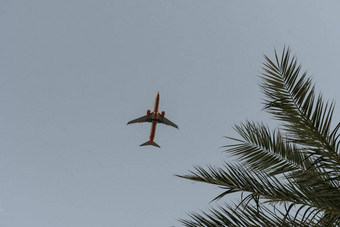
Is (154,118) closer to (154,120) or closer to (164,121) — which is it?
(154,120)

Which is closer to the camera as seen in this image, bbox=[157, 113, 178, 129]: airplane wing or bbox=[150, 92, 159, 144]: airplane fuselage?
bbox=[150, 92, 159, 144]: airplane fuselage

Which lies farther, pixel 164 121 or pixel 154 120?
pixel 164 121

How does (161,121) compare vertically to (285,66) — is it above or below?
above

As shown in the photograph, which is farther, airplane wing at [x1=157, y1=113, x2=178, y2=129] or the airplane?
airplane wing at [x1=157, y1=113, x2=178, y2=129]

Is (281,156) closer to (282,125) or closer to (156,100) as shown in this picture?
(282,125)

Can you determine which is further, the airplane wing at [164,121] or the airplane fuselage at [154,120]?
the airplane wing at [164,121]

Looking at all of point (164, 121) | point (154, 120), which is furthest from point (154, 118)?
point (164, 121)

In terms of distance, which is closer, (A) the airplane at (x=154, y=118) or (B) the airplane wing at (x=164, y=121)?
(A) the airplane at (x=154, y=118)

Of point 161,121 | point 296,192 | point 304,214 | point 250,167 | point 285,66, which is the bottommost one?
point 304,214

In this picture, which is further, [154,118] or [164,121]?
[164,121]

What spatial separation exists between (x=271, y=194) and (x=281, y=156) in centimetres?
113

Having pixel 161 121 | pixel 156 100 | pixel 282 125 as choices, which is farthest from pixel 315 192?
pixel 161 121

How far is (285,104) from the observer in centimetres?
420

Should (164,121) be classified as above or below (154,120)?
above
